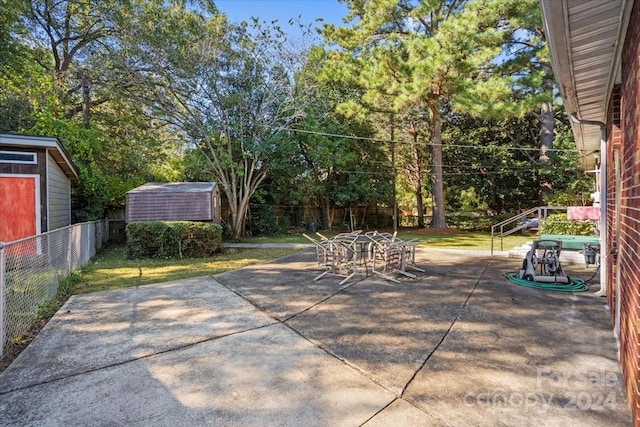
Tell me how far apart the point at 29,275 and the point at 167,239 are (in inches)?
195

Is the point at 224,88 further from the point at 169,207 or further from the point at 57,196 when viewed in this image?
the point at 57,196

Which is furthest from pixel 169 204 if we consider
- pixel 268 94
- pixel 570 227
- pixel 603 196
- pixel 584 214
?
pixel 570 227

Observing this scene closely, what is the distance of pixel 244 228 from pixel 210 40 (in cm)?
780

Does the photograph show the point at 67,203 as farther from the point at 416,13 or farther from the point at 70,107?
the point at 416,13

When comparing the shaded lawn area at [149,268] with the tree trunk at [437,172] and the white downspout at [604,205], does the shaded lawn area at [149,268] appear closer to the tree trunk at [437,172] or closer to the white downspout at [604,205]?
the white downspout at [604,205]

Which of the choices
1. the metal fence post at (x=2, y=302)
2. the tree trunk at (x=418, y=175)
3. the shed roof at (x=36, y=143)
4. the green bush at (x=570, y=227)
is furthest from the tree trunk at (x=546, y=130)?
the metal fence post at (x=2, y=302)

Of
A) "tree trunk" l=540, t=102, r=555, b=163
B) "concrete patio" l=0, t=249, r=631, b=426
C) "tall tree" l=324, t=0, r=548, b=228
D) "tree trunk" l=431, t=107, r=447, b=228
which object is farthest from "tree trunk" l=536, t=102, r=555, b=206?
"concrete patio" l=0, t=249, r=631, b=426

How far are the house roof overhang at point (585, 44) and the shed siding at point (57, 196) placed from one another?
10499 millimetres

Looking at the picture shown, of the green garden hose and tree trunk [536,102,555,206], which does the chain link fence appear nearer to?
the green garden hose

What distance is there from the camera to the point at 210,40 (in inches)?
510

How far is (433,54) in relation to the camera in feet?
41.7

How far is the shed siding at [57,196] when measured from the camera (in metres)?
8.98

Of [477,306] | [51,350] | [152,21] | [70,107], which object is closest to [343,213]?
[152,21]

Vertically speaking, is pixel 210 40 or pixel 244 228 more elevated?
pixel 210 40
